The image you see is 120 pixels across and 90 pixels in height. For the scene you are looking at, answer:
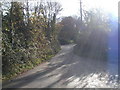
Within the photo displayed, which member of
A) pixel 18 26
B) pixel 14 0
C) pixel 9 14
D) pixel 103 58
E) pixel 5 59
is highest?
pixel 14 0

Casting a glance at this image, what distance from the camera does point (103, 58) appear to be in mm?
15344

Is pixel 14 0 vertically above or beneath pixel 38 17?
above

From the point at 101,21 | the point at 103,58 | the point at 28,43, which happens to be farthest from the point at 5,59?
the point at 101,21

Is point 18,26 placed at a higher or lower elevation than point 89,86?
higher

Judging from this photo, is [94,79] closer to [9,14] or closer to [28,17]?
[9,14]

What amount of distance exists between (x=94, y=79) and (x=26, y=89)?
11.5 ft

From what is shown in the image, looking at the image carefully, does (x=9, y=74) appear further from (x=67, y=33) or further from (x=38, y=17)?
(x=67, y=33)

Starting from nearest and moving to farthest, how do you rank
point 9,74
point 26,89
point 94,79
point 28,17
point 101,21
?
point 26,89, point 94,79, point 9,74, point 28,17, point 101,21

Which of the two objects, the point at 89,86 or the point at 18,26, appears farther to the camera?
the point at 18,26

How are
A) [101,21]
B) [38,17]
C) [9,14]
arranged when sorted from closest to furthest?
1. [9,14]
2. [38,17]
3. [101,21]

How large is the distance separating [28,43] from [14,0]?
3371 mm

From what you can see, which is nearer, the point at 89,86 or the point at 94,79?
the point at 89,86

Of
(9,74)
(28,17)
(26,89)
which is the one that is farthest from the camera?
(28,17)

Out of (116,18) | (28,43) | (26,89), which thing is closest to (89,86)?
(26,89)
